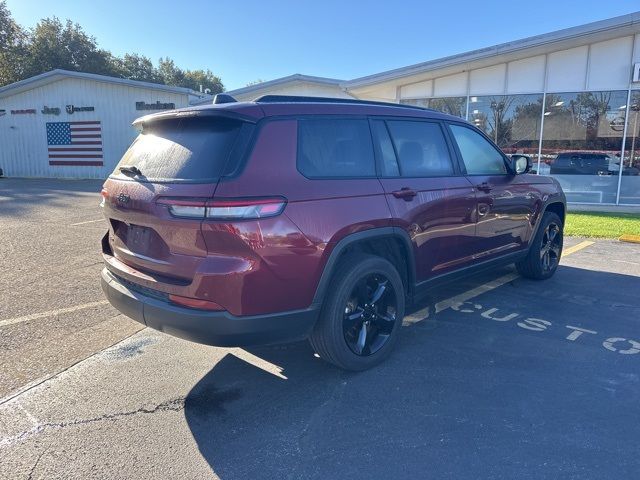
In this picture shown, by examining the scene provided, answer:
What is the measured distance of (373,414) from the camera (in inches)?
115

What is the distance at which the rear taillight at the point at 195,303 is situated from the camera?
270cm

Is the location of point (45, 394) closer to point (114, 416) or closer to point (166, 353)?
point (114, 416)

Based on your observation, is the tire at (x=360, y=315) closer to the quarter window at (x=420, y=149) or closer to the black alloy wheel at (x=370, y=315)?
the black alloy wheel at (x=370, y=315)

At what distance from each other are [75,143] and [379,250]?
23799mm

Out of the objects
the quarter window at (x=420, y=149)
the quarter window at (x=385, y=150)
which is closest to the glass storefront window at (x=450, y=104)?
the quarter window at (x=420, y=149)

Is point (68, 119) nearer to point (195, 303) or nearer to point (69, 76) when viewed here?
point (69, 76)

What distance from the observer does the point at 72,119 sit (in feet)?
75.3

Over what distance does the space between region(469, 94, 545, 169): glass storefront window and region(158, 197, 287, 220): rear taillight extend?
1166 cm

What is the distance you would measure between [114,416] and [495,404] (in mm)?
2431

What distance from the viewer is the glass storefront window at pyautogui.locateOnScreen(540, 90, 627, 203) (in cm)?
1220

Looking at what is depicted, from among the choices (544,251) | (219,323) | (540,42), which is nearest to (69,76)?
(540,42)

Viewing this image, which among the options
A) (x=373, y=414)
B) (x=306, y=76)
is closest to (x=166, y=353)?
(x=373, y=414)

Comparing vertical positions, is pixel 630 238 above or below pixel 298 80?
below

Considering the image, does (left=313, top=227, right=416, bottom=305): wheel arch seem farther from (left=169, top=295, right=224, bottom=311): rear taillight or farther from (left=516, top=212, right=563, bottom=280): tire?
(left=516, top=212, right=563, bottom=280): tire
